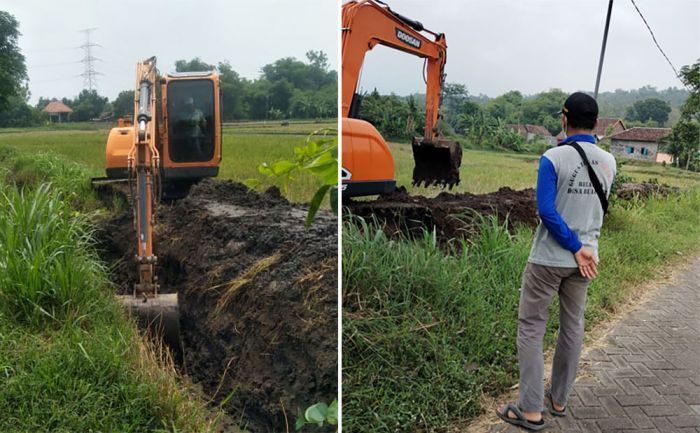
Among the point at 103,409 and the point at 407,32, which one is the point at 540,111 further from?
the point at 103,409

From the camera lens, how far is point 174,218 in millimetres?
6047

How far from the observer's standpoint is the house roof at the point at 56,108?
3.37 m

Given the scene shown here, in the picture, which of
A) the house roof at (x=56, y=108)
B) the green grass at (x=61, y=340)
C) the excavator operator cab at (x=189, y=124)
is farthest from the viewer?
the excavator operator cab at (x=189, y=124)

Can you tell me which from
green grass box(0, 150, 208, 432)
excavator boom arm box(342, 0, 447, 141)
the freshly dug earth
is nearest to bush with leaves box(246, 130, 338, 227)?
green grass box(0, 150, 208, 432)

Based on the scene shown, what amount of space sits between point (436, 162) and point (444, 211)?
1375mm

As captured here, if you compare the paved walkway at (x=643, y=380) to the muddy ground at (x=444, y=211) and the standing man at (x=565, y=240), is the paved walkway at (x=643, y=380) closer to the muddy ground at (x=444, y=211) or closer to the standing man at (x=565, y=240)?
Answer: the standing man at (x=565, y=240)

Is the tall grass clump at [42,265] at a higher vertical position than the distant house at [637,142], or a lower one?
lower

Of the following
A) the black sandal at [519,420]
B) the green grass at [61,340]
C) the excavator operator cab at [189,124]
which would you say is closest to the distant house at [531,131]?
the excavator operator cab at [189,124]

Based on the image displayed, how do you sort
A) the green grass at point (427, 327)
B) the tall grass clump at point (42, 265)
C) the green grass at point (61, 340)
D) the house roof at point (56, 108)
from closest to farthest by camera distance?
the green grass at point (61, 340) < the green grass at point (427, 327) < the tall grass clump at point (42, 265) < the house roof at point (56, 108)

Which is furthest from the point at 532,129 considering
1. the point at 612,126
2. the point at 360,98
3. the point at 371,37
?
the point at 360,98

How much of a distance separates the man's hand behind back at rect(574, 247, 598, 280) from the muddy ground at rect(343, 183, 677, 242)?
1.84 meters

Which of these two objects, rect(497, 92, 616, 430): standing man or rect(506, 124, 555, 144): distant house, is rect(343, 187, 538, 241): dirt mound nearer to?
rect(506, 124, 555, 144): distant house

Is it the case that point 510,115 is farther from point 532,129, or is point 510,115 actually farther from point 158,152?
point 158,152

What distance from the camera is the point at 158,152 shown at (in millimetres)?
4930
